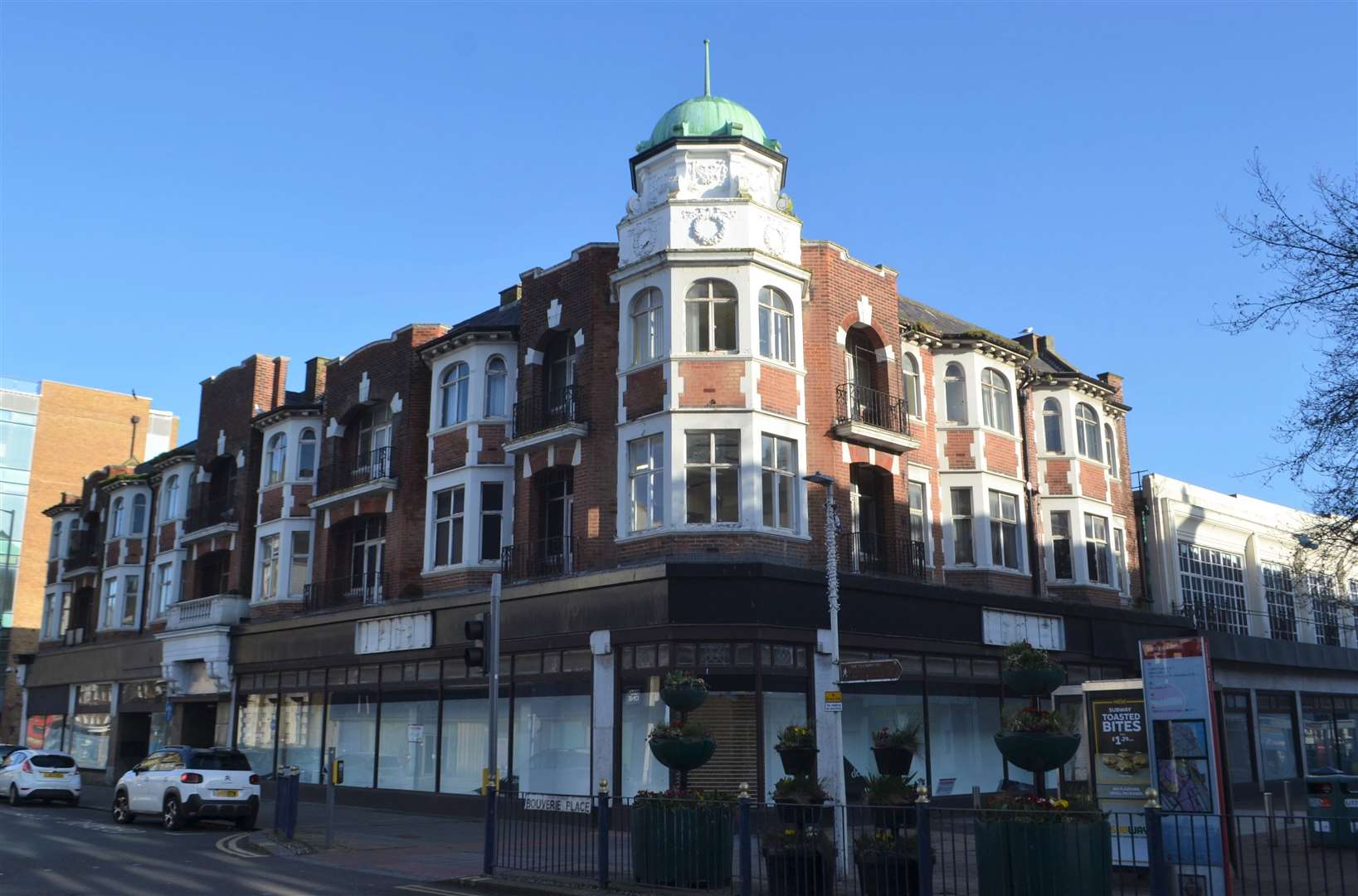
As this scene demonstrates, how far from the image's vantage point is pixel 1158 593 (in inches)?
1404

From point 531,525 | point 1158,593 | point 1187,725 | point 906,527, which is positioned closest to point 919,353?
point 906,527

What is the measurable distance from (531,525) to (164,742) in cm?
1902

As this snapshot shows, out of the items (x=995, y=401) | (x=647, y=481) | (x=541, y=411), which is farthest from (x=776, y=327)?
(x=995, y=401)

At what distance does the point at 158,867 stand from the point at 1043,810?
12314mm

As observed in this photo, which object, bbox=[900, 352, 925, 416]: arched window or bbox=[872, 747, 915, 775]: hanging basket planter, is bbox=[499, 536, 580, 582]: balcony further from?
bbox=[872, 747, 915, 775]: hanging basket planter

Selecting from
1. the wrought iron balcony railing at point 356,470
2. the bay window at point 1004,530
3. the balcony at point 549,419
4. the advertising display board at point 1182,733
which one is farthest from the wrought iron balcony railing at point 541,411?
the advertising display board at point 1182,733

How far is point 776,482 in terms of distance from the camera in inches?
921

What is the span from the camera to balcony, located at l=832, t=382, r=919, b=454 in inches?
968

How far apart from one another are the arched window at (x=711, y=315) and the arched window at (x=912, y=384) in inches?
227

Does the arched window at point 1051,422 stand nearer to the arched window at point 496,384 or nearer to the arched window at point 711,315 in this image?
the arched window at point 711,315

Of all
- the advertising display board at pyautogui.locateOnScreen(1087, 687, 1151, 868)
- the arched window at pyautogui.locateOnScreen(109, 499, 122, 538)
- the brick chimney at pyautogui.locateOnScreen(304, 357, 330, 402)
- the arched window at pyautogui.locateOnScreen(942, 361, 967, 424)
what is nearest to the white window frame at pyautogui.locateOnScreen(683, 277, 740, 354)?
the arched window at pyautogui.locateOnScreen(942, 361, 967, 424)

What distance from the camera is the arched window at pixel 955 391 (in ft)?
96.3

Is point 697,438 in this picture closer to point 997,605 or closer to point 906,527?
point 906,527

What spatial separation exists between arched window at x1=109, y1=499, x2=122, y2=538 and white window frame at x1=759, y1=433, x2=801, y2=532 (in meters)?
31.4
